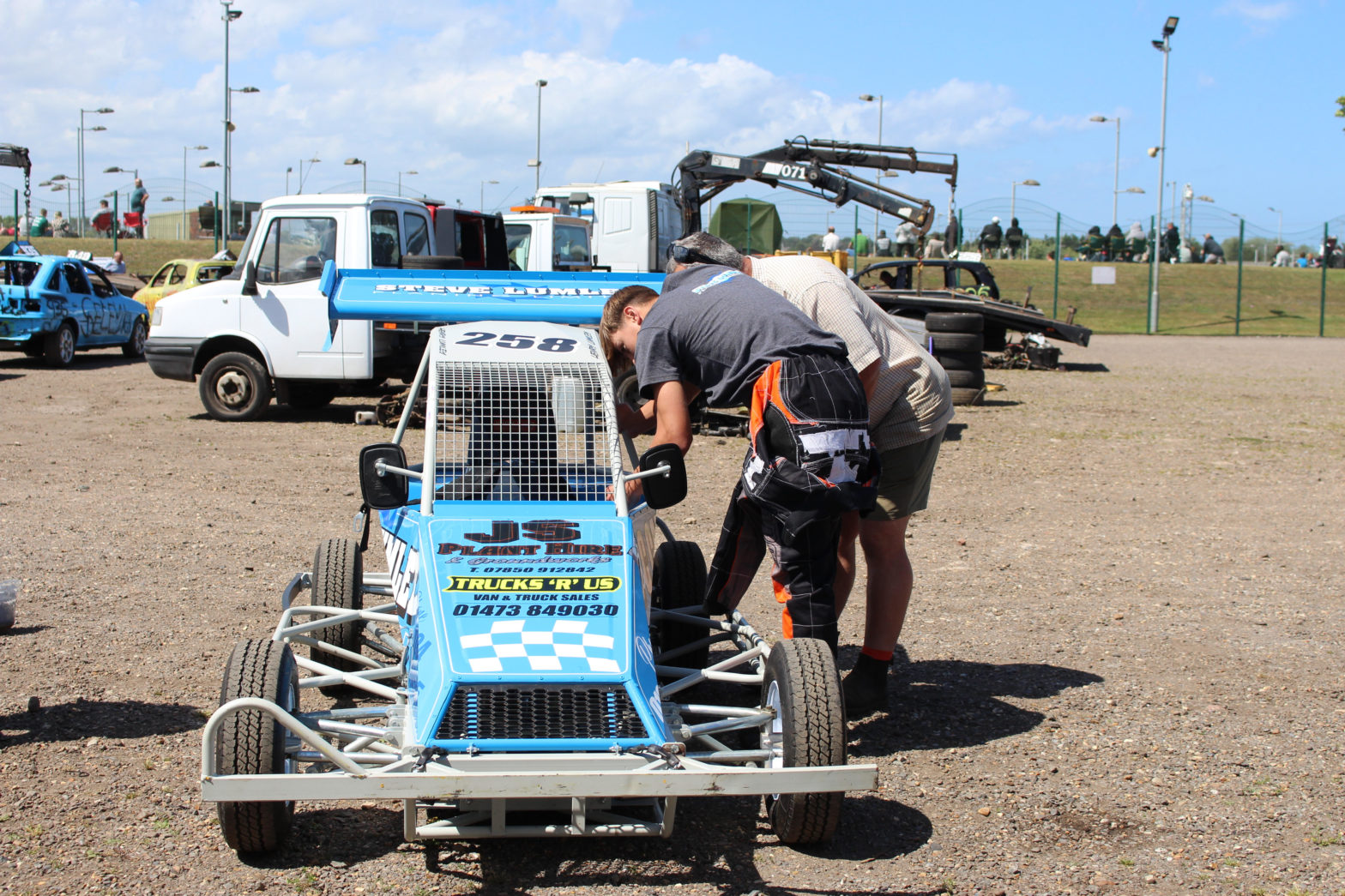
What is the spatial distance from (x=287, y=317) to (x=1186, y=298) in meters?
33.0

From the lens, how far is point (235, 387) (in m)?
13.0

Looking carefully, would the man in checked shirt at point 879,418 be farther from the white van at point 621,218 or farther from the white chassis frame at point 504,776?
the white van at point 621,218

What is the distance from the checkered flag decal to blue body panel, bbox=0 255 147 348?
17455 millimetres

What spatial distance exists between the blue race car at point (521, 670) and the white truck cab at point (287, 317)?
7.96 m

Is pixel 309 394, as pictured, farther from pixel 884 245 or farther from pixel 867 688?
pixel 884 245

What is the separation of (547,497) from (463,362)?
0.59 m

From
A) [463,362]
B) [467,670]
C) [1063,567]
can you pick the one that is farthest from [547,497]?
[1063,567]

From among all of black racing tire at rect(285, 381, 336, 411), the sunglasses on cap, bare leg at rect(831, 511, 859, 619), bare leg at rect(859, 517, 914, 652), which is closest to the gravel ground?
bare leg at rect(859, 517, 914, 652)

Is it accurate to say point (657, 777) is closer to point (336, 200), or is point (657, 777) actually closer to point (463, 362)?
point (463, 362)

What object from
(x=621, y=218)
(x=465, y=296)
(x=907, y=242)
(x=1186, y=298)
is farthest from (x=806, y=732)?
(x=1186, y=298)

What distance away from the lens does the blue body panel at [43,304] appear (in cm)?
1816

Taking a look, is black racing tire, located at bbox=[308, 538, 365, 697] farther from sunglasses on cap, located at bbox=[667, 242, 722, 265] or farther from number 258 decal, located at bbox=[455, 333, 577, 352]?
sunglasses on cap, located at bbox=[667, 242, 722, 265]

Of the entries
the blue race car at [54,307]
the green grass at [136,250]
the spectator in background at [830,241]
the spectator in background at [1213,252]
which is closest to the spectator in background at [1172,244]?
the spectator in background at [1213,252]

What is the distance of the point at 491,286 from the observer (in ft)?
17.8
